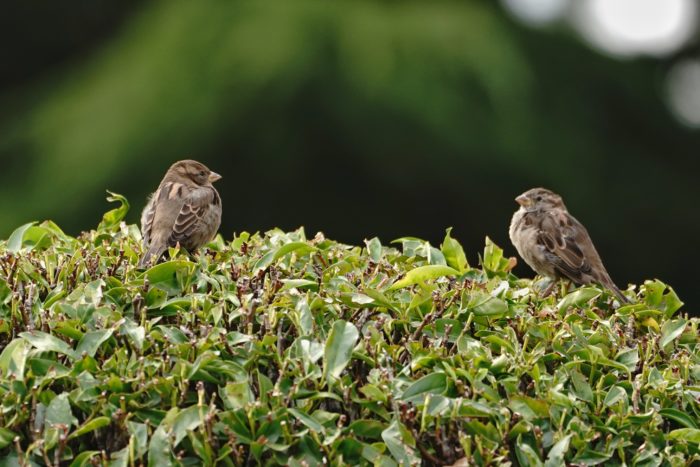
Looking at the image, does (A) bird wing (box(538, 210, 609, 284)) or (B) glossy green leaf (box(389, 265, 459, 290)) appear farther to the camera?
(A) bird wing (box(538, 210, 609, 284))

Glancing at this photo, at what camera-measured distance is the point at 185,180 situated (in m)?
6.26

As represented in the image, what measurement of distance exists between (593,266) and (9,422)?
13.0ft

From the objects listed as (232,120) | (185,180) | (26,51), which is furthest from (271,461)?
(26,51)

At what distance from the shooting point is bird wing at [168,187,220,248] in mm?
5580

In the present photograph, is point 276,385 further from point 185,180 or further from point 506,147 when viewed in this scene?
point 506,147

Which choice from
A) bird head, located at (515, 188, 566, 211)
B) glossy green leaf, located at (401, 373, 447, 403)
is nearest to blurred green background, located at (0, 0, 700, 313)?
bird head, located at (515, 188, 566, 211)

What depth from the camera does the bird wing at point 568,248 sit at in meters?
6.20

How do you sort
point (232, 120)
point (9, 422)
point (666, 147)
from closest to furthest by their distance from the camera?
point (9, 422) → point (232, 120) → point (666, 147)

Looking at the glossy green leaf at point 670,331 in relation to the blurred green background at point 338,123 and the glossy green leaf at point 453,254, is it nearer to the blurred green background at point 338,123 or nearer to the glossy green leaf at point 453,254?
the glossy green leaf at point 453,254

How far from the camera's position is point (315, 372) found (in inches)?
122

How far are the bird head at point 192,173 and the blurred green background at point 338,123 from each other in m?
2.98

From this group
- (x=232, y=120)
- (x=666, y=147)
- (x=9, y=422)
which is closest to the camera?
(x=9, y=422)

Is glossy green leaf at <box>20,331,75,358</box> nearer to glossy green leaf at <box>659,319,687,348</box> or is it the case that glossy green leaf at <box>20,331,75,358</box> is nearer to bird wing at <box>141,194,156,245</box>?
glossy green leaf at <box>659,319,687,348</box>

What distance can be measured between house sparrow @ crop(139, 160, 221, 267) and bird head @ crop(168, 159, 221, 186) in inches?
1.2
